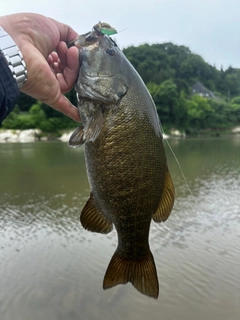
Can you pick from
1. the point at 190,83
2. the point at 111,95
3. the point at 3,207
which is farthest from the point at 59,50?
the point at 190,83

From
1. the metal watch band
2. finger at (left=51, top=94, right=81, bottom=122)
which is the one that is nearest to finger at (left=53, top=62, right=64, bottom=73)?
finger at (left=51, top=94, right=81, bottom=122)

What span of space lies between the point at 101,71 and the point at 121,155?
603 mm

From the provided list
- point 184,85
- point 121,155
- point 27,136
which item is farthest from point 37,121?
point 184,85

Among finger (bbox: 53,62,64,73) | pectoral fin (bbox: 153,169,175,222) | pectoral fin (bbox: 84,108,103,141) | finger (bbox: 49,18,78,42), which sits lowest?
pectoral fin (bbox: 153,169,175,222)

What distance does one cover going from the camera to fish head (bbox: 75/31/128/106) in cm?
223

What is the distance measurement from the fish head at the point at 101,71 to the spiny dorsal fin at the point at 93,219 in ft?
2.45

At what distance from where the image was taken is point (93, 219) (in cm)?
243

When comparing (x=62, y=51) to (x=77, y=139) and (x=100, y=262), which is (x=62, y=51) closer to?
(x=77, y=139)

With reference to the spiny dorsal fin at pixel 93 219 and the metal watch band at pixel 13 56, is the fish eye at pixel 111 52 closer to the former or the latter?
the metal watch band at pixel 13 56

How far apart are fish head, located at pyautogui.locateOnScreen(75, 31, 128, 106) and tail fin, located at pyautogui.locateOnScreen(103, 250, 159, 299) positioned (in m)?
1.15

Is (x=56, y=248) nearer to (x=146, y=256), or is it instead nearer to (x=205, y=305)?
(x=205, y=305)

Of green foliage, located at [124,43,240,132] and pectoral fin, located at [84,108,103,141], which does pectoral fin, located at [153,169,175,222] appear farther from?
green foliage, located at [124,43,240,132]

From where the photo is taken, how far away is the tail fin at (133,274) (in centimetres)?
238

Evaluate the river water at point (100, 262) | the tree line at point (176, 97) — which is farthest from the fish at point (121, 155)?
the tree line at point (176, 97)
